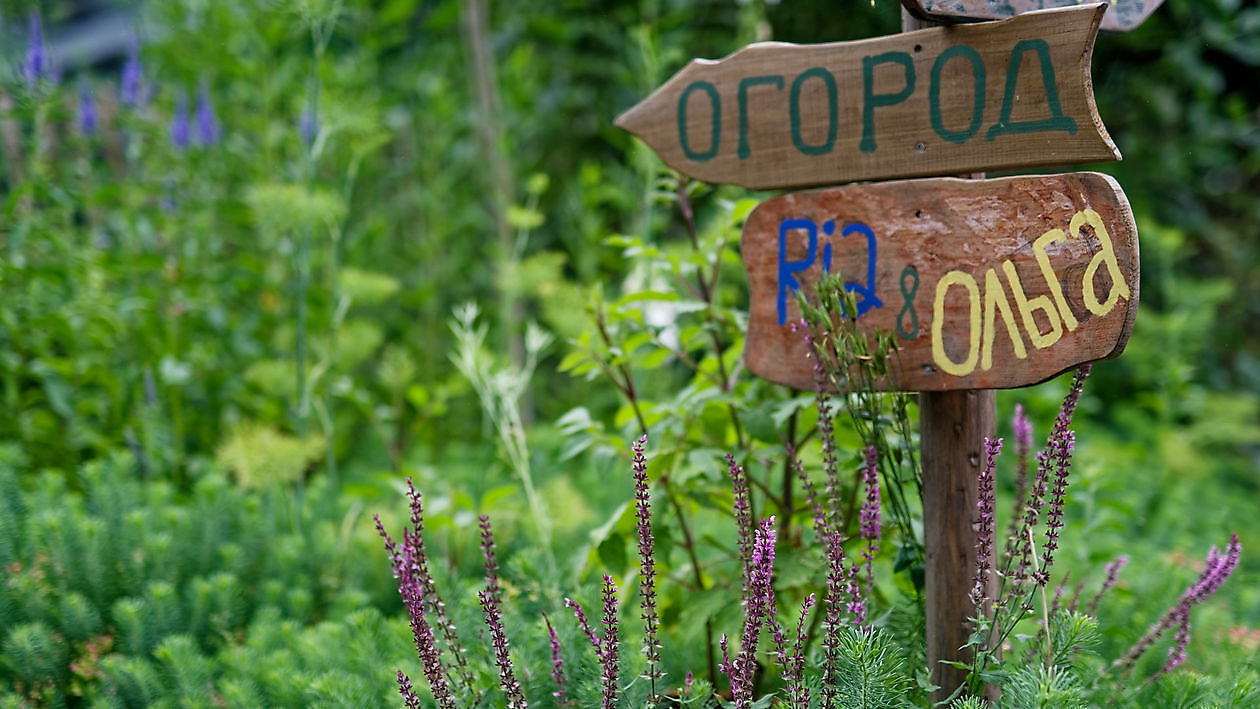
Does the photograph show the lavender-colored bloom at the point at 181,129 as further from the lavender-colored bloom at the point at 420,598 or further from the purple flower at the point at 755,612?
the purple flower at the point at 755,612

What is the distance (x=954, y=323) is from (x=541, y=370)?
269cm

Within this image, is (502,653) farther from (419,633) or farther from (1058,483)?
(1058,483)

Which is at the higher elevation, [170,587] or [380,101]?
[380,101]

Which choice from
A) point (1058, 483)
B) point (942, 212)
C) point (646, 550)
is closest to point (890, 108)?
→ point (942, 212)

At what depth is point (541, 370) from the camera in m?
3.64

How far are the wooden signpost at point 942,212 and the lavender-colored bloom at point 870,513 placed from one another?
0.32 ft

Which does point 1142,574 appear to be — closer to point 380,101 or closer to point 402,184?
point 380,101

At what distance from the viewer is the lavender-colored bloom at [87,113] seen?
7.98 feet

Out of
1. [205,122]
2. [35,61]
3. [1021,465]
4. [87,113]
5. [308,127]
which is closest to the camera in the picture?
[1021,465]

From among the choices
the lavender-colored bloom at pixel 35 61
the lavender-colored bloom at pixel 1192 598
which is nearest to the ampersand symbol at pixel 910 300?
the lavender-colored bloom at pixel 1192 598

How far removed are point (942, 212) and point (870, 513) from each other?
14.1 inches

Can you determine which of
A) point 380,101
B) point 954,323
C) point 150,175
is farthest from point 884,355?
point 150,175

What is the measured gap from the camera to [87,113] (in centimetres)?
244

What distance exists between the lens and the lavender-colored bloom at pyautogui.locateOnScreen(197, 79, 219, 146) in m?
2.55
